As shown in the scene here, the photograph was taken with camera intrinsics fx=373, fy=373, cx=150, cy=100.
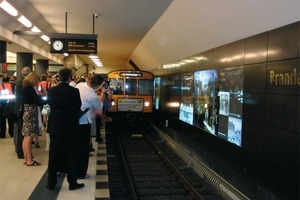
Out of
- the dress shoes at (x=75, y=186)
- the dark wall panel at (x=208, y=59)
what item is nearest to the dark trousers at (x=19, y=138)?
the dress shoes at (x=75, y=186)

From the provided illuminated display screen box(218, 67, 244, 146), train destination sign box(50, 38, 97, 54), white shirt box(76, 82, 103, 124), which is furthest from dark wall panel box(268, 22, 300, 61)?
train destination sign box(50, 38, 97, 54)

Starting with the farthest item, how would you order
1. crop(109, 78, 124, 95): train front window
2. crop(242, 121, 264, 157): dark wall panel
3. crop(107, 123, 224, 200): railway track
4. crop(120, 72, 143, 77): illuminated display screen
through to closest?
crop(120, 72, 143, 77): illuminated display screen
crop(109, 78, 124, 95): train front window
crop(107, 123, 224, 200): railway track
crop(242, 121, 264, 157): dark wall panel

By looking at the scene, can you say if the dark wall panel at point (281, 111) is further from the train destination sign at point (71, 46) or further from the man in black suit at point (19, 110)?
the train destination sign at point (71, 46)

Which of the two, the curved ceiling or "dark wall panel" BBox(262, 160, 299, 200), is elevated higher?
the curved ceiling

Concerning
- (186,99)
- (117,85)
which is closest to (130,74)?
(117,85)

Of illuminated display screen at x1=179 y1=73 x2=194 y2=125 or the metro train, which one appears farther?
the metro train

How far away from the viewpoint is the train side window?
55.1 feet

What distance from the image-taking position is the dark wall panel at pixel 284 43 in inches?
204

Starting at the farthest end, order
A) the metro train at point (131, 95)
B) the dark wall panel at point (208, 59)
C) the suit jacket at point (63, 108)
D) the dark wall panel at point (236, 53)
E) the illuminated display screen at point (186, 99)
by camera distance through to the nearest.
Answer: the metro train at point (131, 95) → the illuminated display screen at point (186, 99) → the dark wall panel at point (208, 59) → the dark wall panel at point (236, 53) → the suit jacket at point (63, 108)

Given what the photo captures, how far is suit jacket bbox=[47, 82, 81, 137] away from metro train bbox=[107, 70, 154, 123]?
35.5 feet

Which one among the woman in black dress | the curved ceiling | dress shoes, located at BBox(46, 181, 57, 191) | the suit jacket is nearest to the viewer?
the suit jacket

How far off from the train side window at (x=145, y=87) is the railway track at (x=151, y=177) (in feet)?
13.6

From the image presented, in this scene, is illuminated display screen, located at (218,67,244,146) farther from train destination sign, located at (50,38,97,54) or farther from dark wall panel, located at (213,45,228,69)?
train destination sign, located at (50,38,97,54)

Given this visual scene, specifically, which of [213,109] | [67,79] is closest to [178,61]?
[213,109]
